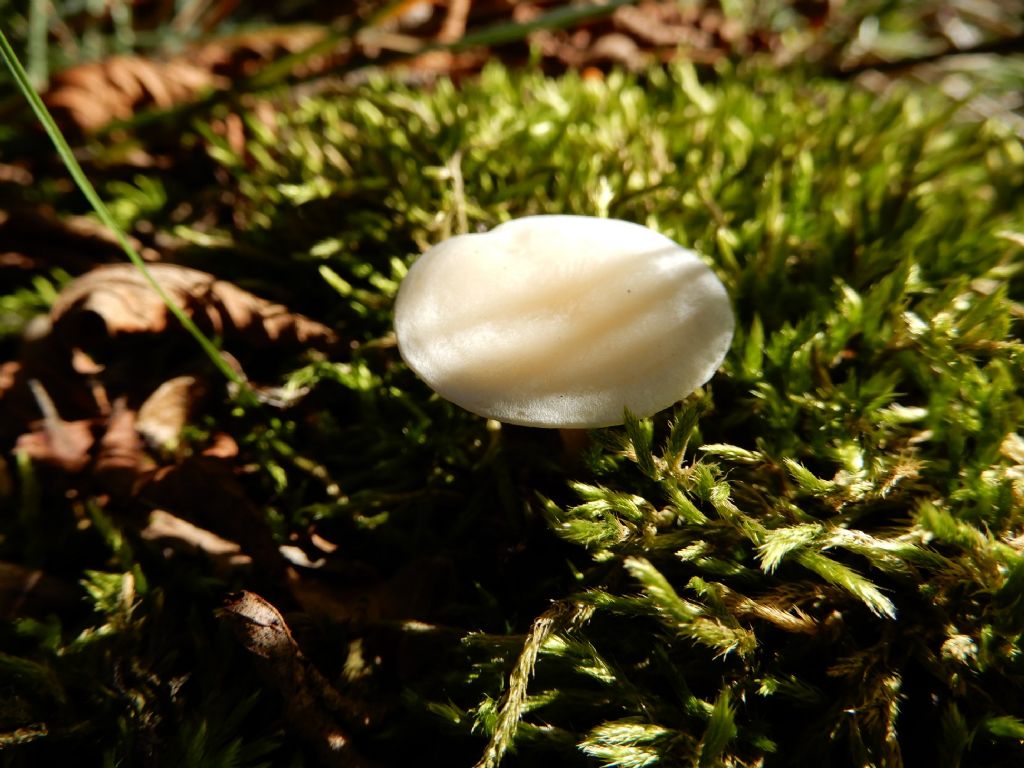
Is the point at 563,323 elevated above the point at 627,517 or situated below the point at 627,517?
above

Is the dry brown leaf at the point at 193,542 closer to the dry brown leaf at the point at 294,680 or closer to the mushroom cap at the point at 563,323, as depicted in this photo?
the dry brown leaf at the point at 294,680

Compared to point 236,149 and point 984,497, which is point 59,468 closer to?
point 236,149

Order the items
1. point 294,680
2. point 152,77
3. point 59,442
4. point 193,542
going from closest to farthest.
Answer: point 294,680
point 193,542
point 59,442
point 152,77

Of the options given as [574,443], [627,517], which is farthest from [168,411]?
[627,517]

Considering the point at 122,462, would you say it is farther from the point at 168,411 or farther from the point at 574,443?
the point at 574,443

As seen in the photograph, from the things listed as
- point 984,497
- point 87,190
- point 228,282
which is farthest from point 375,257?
point 984,497

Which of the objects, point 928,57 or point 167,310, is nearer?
point 167,310
